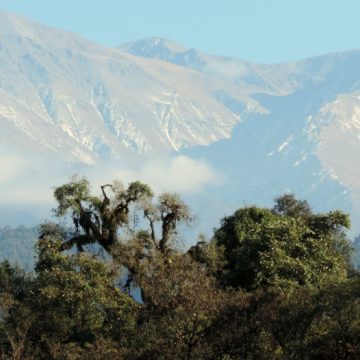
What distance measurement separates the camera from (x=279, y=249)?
5775 centimetres

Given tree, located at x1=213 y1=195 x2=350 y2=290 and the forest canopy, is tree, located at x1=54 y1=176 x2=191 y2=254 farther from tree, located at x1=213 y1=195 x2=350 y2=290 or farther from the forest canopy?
tree, located at x1=213 y1=195 x2=350 y2=290

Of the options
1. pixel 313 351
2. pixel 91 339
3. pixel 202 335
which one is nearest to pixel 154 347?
pixel 202 335

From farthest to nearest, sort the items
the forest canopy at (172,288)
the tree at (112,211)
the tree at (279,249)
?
the tree at (112,211), the tree at (279,249), the forest canopy at (172,288)

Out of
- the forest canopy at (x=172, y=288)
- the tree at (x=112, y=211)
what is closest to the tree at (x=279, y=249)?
the forest canopy at (x=172, y=288)

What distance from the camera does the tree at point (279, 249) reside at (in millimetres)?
57156

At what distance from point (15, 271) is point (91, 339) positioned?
27.0 meters

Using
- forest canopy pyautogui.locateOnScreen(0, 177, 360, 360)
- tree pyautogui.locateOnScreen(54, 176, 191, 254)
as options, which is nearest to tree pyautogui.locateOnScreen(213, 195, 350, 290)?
forest canopy pyautogui.locateOnScreen(0, 177, 360, 360)

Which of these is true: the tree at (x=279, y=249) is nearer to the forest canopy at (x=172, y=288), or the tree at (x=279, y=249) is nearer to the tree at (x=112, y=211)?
the forest canopy at (x=172, y=288)

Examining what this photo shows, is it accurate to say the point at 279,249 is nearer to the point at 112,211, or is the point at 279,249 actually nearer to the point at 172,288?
the point at 112,211

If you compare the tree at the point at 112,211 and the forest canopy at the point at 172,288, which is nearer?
the forest canopy at the point at 172,288

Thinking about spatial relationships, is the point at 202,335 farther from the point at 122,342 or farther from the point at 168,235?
the point at 168,235

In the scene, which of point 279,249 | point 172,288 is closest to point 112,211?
point 279,249

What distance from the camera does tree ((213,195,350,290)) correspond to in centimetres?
5716

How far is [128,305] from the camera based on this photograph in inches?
2207
